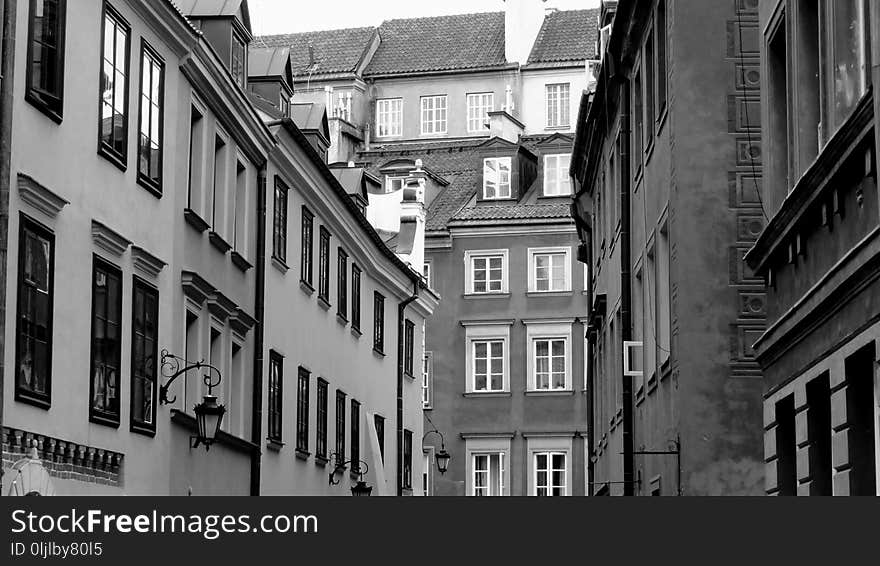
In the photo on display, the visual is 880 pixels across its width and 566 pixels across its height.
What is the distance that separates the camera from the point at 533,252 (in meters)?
56.9

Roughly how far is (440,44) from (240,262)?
4650cm

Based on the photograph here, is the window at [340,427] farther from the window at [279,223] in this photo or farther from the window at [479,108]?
the window at [479,108]

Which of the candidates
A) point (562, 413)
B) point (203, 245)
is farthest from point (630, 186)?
point (562, 413)

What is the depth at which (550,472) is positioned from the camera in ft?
182

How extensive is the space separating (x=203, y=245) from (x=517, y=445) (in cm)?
3131

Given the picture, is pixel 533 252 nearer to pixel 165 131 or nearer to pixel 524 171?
pixel 524 171

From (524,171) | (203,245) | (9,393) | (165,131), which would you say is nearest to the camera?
(9,393)

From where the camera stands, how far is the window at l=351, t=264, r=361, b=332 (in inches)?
1572

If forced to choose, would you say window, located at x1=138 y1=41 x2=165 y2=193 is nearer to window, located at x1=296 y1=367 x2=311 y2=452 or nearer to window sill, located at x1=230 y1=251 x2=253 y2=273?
window sill, located at x1=230 y1=251 x2=253 y2=273

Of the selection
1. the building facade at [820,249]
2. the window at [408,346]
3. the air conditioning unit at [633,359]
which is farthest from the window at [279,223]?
the window at [408,346]

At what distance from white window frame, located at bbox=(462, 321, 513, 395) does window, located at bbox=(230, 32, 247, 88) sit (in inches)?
1102

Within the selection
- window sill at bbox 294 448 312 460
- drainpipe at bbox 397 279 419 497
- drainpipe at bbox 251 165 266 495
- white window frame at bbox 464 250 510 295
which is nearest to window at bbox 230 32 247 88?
drainpipe at bbox 251 165 266 495

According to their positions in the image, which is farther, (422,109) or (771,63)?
(422,109)

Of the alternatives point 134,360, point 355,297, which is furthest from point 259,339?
point 355,297
